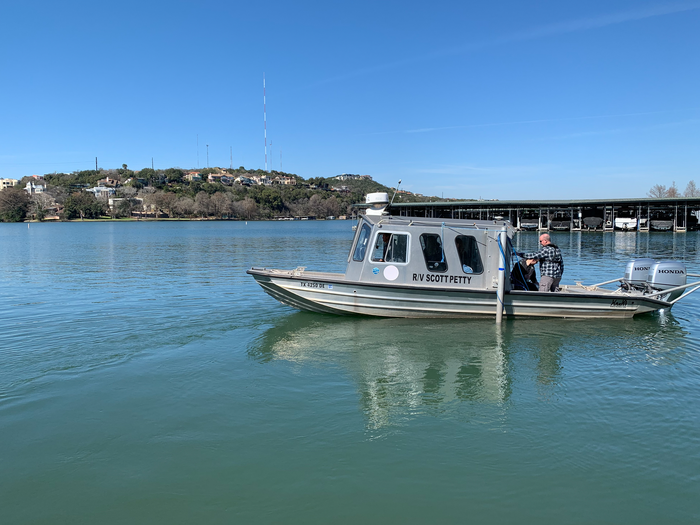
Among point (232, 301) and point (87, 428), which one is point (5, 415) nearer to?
point (87, 428)

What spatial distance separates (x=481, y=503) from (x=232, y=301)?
11.7 meters

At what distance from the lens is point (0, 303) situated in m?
14.9

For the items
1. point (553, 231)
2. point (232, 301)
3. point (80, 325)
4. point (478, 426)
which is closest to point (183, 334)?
point (80, 325)

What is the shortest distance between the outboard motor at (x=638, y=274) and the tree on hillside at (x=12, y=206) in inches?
6852

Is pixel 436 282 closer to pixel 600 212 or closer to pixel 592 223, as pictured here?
pixel 592 223

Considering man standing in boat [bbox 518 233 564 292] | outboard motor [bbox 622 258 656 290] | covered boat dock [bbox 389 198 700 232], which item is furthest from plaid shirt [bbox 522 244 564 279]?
covered boat dock [bbox 389 198 700 232]

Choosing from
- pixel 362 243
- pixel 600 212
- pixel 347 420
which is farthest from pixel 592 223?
pixel 347 420

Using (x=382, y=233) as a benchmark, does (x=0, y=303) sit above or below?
below

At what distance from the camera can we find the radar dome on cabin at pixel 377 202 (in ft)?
40.5

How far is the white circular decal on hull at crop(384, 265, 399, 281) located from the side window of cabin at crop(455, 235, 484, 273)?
1.52m

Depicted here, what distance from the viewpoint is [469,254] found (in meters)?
11.9

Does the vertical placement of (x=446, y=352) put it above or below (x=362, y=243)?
below

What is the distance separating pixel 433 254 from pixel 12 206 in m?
174

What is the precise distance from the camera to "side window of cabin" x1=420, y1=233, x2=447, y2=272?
11.8 m
